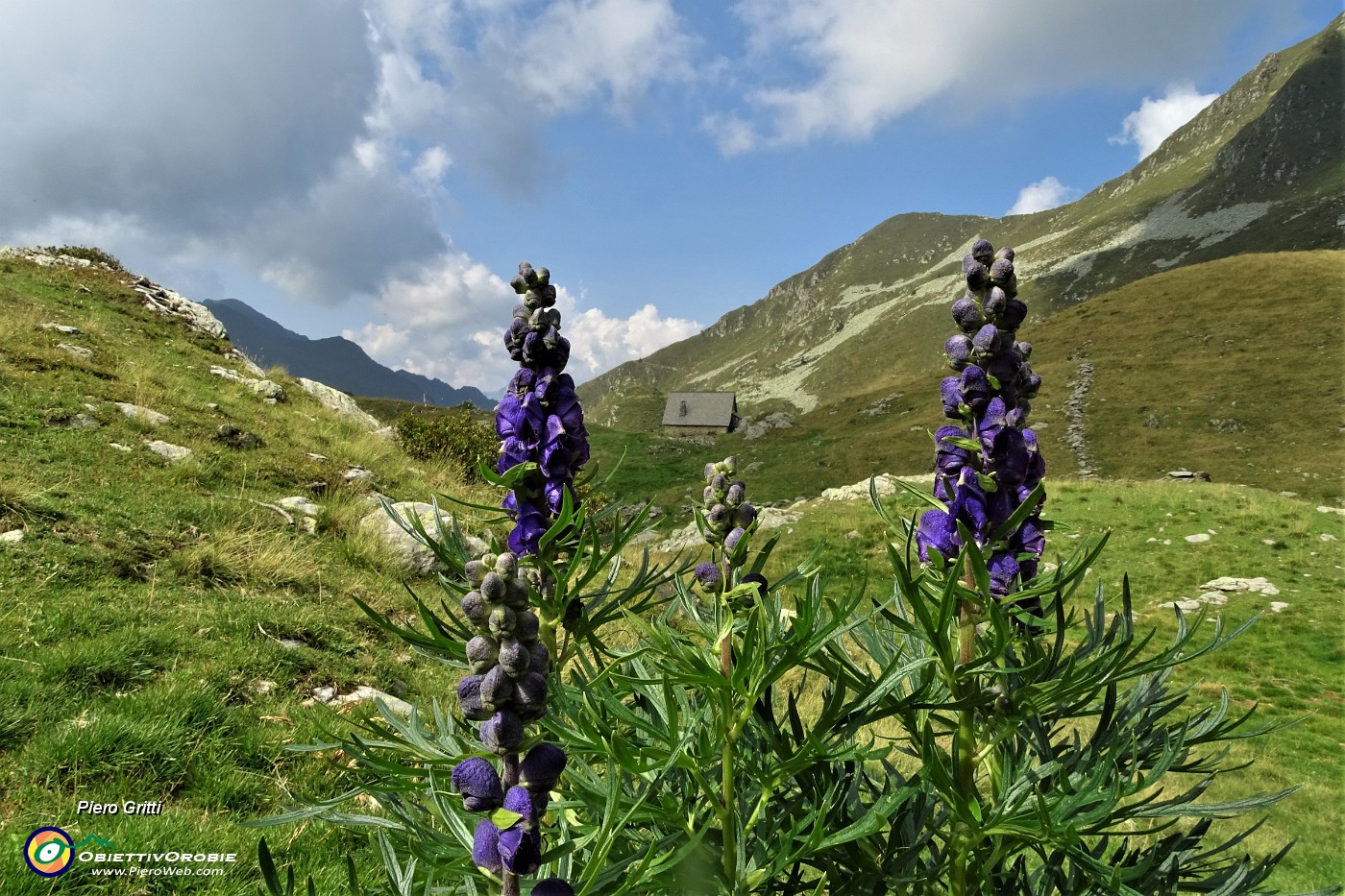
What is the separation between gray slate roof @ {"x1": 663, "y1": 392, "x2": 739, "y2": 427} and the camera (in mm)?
83312

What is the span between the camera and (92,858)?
276 centimetres

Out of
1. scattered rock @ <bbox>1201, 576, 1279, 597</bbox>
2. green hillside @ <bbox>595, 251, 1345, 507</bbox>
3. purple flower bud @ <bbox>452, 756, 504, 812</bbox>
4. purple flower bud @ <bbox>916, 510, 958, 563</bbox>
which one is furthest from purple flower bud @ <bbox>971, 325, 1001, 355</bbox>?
green hillside @ <bbox>595, 251, 1345, 507</bbox>

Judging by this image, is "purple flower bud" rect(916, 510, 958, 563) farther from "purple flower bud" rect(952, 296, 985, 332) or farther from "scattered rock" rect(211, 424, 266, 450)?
"scattered rock" rect(211, 424, 266, 450)

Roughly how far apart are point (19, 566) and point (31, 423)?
4.79 metres

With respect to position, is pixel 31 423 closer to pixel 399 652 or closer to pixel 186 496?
pixel 186 496

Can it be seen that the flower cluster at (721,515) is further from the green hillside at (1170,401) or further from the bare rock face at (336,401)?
the green hillside at (1170,401)

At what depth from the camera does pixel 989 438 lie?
6.52 ft

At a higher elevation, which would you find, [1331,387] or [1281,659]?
[1281,659]

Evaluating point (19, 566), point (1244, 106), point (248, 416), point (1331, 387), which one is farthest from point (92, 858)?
point (1244, 106)

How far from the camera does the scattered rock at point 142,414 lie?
1002 centimetres

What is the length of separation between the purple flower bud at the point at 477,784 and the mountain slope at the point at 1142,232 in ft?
201

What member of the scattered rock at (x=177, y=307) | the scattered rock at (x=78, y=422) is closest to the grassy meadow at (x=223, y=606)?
the scattered rock at (x=78, y=422)

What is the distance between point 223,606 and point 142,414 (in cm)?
686

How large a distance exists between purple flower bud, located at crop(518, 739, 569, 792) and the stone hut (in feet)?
261
